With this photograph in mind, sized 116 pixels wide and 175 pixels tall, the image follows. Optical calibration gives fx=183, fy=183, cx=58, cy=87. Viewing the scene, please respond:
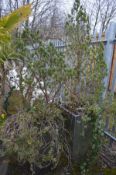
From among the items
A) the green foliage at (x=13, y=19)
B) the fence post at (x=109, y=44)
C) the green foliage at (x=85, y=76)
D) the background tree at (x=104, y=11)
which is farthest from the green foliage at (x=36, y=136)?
the background tree at (x=104, y=11)

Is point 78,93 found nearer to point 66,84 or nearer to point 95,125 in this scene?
point 66,84

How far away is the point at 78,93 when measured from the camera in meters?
2.62

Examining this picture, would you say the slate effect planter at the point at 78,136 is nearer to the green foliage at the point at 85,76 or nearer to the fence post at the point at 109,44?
the green foliage at the point at 85,76

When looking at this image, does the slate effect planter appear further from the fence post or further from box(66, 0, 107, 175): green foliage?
the fence post

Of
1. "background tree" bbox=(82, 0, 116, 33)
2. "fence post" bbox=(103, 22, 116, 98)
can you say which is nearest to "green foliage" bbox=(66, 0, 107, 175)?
"fence post" bbox=(103, 22, 116, 98)

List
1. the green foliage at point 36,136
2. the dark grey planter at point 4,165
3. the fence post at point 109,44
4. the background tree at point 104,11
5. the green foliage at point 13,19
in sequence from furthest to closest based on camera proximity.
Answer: the background tree at point 104,11 → the green foliage at point 13,19 → the fence post at point 109,44 → the dark grey planter at point 4,165 → the green foliage at point 36,136

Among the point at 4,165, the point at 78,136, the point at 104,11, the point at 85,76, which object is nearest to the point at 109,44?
the point at 85,76

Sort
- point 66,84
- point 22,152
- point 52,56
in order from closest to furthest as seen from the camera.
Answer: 1. point 22,152
2. point 52,56
3. point 66,84

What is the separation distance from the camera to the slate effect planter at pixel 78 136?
89.4 inches

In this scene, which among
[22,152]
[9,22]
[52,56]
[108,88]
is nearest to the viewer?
[22,152]

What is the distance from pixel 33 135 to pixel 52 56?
998 millimetres

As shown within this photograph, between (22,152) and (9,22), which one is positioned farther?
(9,22)

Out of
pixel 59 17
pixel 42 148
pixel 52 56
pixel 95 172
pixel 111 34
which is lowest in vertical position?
pixel 95 172

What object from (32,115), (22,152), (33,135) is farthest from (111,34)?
(22,152)
